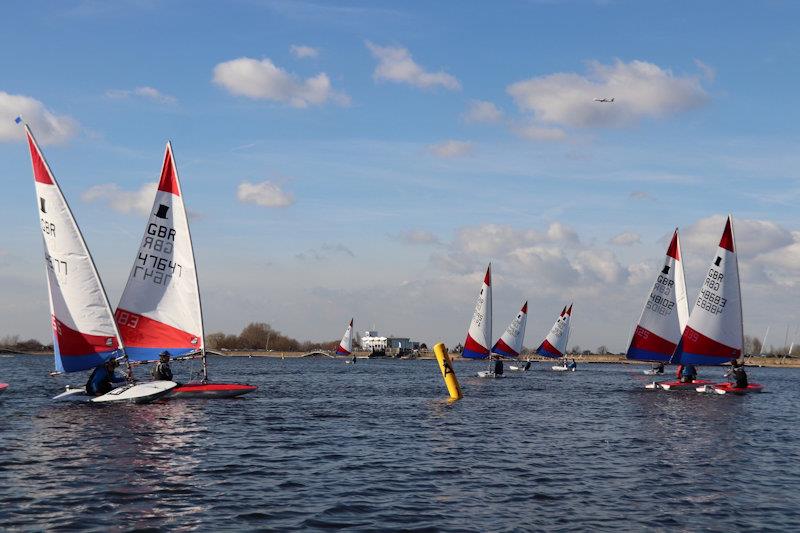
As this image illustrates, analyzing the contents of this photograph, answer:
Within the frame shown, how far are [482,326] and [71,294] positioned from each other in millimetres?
50263

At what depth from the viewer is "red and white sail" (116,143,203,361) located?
38688 mm

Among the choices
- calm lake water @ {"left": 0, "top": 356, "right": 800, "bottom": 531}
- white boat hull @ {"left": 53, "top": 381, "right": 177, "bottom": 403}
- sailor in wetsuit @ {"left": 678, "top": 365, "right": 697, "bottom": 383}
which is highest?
sailor in wetsuit @ {"left": 678, "top": 365, "right": 697, "bottom": 383}

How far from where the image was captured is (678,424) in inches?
1459

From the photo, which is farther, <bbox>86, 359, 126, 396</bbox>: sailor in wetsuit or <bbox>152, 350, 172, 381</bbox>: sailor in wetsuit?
<bbox>152, 350, 172, 381</bbox>: sailor in wetsuit

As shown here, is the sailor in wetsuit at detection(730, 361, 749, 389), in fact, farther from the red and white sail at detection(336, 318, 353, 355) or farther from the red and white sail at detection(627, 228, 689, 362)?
the red and white sail at detection(336, 318, 353, 355)

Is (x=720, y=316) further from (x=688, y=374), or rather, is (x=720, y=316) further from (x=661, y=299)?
(x=661, y=299)

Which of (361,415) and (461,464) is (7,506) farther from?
(361,415)

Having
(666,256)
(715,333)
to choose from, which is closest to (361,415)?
(715,333)

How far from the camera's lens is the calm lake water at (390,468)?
17766 millimetres

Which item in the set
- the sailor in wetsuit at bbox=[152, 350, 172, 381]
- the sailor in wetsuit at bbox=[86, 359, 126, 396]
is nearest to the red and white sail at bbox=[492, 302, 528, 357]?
the sailor in wetsuit at bbox=[152, 350, 172, 381]

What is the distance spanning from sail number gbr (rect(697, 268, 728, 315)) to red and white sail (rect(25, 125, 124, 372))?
38.6 metres

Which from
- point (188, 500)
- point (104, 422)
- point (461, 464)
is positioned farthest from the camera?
point (104, 422)

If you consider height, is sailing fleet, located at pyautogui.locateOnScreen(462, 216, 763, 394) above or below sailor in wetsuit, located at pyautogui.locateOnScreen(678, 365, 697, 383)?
above

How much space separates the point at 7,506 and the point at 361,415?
23153 mm
